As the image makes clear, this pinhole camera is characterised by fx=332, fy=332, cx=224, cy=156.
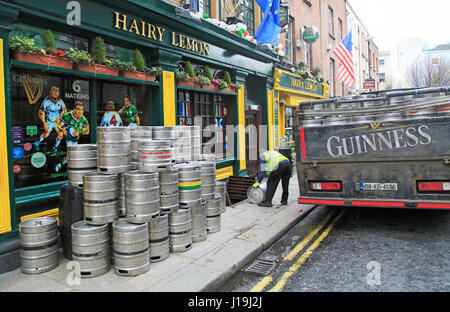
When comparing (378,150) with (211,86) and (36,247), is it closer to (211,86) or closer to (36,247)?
(211,86)

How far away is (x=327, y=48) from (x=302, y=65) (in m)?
5.09

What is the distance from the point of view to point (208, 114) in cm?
998

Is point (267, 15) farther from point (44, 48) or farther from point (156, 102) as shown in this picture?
point (44, 48)

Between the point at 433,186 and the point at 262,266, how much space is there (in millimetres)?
3307

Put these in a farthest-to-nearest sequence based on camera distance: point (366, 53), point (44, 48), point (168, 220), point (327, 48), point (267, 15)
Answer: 1. point (366, 53)
2. point (327, 48)
3. point (267, 15)
4. point (44, 48)
5. point (168, 220)

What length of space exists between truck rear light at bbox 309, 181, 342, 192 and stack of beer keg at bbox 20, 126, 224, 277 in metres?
2.51

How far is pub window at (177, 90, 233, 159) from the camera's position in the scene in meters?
8.94

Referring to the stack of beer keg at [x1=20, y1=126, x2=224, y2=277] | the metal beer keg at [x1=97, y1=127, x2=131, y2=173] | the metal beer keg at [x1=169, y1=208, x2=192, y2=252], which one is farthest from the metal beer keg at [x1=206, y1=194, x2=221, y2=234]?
the metal beer keg at [x1=97, y1=127, x2=131, y2=173]

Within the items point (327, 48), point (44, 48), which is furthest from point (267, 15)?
point (327, 48)

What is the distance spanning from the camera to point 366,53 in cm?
3172

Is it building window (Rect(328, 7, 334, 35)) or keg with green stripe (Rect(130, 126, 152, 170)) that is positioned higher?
building window (Rect(328, 7, 334, 35))

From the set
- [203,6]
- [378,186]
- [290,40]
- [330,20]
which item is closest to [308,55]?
[290,40]

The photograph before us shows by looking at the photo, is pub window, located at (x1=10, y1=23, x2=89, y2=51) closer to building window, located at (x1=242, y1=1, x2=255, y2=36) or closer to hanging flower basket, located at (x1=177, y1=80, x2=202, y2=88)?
hanging flower basket, located at (x1=177, y1=80, x2=202, y2=88)
